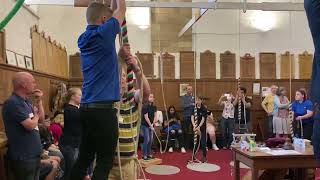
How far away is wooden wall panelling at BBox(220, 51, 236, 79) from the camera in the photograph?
991 centimetres

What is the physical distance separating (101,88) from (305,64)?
29.6 feet

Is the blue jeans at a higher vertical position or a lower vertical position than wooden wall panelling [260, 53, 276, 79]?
lower

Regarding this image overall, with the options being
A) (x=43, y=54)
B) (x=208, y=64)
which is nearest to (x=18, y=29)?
(x=43, y=54)

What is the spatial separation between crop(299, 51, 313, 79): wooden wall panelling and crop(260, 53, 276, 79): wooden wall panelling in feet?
2.21

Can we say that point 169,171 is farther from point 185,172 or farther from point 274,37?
point 274,37

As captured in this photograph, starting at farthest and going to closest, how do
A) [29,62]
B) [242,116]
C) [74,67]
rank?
1. [74,67]
2. [242,116]
3. [29,62]

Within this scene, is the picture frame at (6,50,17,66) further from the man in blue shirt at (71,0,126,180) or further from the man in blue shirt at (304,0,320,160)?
the man in blue shirt at (304,0,320,160)

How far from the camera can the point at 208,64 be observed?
9891 mm

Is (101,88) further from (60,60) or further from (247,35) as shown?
(247,35)

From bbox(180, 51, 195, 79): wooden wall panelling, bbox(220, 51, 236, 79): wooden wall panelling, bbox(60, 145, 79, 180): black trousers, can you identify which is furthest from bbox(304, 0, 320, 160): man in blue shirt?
bbox(220, 51, 236, 79): wooden wall panelling

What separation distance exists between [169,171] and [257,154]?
249 cm

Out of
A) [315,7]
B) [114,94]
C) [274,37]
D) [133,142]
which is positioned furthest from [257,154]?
[274,37]

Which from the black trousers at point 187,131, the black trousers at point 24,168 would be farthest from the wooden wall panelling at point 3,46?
the black trousers at point 187,131

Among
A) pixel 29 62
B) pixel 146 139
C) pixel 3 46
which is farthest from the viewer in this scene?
pixel 146 139
